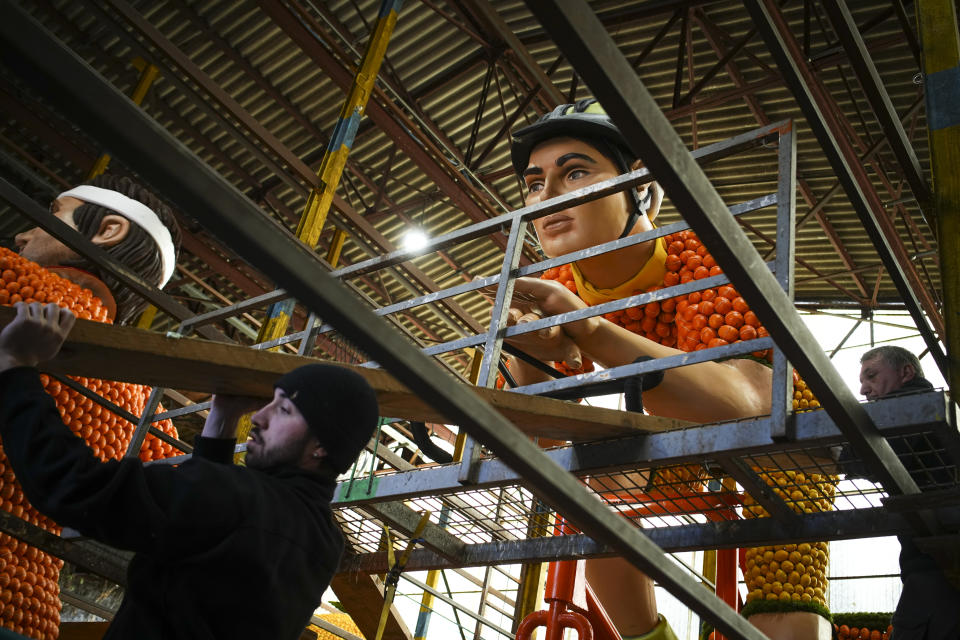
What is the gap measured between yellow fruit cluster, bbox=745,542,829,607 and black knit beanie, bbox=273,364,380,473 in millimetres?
2285

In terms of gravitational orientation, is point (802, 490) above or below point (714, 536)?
above

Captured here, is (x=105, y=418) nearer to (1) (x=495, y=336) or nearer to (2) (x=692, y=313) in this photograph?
(1) (x=495, y=336)

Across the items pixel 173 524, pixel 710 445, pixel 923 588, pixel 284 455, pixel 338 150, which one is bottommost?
pixel 173 524

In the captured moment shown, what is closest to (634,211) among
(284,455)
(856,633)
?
(284,455)

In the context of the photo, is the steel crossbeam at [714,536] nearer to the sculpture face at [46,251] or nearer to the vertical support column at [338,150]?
the sculpture face at [46,251]

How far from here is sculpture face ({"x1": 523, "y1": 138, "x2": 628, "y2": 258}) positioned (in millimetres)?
3432

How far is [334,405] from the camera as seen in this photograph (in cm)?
190

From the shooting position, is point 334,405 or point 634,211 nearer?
point 334,405

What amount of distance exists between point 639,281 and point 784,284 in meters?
1.24

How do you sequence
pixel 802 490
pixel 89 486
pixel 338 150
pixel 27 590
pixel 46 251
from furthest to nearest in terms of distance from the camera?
pixel 338 150
pixel 46 251
pixel 27 590
pixel 802 490
pixel 89 486

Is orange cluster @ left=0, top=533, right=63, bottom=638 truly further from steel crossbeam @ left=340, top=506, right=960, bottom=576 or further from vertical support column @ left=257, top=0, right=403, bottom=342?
vertical support column @ left=257, top=0, right=403, bottom=342

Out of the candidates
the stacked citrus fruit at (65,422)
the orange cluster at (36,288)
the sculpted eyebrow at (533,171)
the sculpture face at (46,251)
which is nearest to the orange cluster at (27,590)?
the stacked citrus fruit at (65,422)

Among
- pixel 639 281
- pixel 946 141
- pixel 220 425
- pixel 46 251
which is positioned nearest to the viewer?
pixel 220 425

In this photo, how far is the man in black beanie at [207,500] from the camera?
1555 mm
